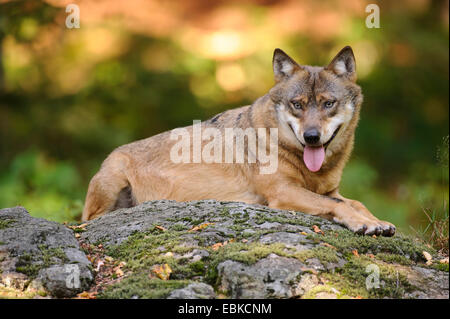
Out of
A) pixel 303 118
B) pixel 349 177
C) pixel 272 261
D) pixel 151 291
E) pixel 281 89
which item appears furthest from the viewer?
pixel 349 177

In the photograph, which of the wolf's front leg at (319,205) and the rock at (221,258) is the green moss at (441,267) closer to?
the rock at (221,258)

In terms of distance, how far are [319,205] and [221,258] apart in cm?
187

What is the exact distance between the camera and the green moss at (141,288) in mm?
4273

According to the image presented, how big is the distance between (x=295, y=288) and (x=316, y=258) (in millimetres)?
483

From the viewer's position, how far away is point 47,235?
5.18 m

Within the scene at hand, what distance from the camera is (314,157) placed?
6387 millimetres

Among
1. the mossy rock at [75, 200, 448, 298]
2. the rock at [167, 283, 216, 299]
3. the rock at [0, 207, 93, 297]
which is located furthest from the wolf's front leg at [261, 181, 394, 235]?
the rock at [0, 207, 93, 297]

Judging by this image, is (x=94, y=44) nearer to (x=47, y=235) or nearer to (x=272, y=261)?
(x=47, y=235)

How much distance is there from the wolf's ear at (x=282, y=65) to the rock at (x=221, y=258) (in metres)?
1.84

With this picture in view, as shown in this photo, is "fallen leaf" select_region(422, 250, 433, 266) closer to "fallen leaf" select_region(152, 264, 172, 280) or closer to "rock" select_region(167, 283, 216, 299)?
"rock" select_region(167, 283, 216, 299)

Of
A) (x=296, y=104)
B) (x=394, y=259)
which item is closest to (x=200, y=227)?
(x=394, y=259)

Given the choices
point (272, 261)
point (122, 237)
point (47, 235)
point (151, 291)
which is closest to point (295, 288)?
point (272, 261)

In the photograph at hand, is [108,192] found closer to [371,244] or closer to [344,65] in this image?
[344,65]

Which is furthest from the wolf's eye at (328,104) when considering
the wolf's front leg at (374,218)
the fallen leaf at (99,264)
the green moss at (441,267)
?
the fallen leaf at (99,264)
